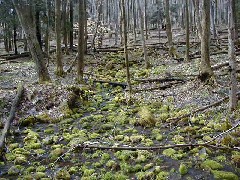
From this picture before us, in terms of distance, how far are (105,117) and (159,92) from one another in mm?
2928

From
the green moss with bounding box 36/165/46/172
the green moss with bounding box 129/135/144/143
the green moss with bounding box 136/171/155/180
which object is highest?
the green moss with bounding box 129/135/144/143

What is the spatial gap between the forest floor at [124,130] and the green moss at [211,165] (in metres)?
0.02

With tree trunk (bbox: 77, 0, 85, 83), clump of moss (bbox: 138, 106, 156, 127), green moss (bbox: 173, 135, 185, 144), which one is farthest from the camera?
tree trunk (bbox: 77, 0, 85, 83)

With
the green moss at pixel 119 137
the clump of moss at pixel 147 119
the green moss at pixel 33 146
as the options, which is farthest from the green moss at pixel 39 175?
the clump of moss at pixel 147 119

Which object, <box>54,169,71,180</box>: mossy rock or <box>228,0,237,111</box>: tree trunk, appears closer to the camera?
<box>54,169,71,180</box>: mossy rock

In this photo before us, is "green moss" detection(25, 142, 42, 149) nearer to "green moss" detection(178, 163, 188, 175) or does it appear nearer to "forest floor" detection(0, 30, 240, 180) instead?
"forest floor" detection(0, 30, 240, 180)

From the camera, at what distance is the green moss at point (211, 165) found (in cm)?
618

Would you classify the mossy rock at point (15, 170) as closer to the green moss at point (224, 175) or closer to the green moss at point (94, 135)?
the green moss at point (94, 135)

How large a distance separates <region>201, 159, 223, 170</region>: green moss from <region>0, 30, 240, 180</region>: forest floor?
0.7 inches

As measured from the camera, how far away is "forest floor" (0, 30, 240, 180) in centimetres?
649

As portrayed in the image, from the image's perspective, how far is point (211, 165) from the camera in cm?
625

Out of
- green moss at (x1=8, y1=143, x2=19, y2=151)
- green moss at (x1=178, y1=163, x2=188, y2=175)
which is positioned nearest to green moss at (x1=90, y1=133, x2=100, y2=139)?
green moss at (x1=8, y1=143, x2=19, y2=151)

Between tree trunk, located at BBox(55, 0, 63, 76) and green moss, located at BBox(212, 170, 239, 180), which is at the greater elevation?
tree trunk, located at BBox(55, 0, 63, 76)

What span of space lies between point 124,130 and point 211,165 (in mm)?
3295
